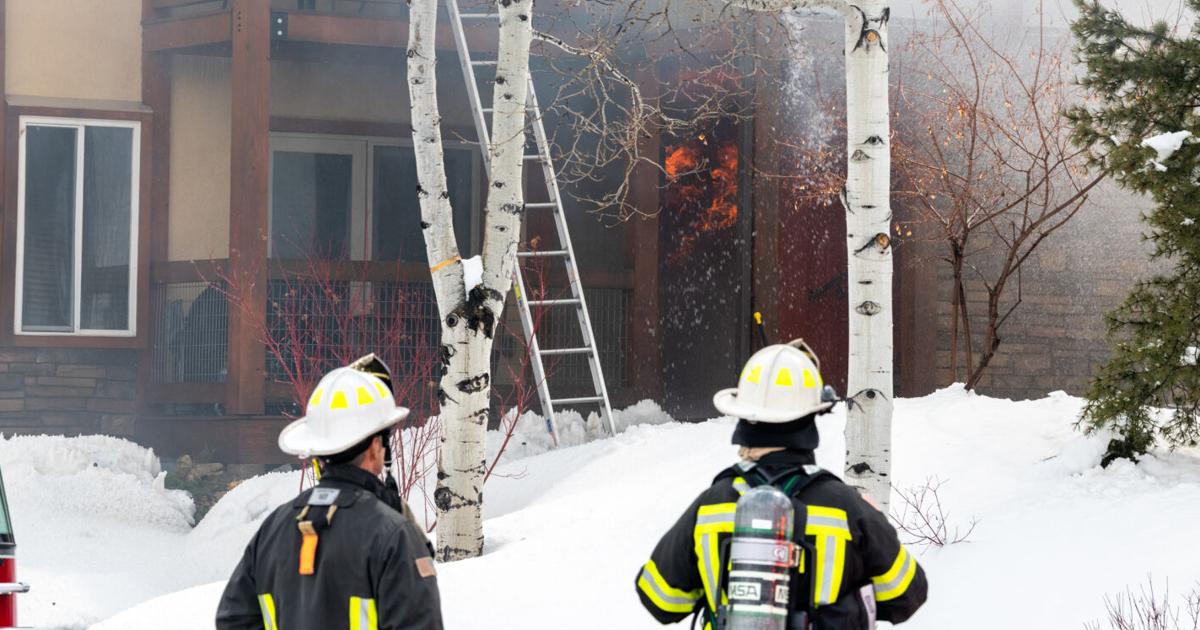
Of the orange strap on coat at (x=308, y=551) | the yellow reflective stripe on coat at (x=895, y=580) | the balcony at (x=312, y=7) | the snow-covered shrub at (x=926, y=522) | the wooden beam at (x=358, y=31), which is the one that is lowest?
the snow-covered shrub at (x=926, y=522)

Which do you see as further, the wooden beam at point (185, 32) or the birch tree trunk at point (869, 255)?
the wooden beam at point (185, 32)

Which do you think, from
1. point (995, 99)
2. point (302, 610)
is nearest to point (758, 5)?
point (302, 610)

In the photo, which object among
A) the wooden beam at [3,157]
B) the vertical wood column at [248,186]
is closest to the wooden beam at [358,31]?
the vertical wood column at [248,186]

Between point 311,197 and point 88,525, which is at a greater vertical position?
point 311,197

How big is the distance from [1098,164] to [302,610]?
562 centimetres

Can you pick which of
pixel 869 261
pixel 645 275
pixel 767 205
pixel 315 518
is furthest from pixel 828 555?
pixel 767 205

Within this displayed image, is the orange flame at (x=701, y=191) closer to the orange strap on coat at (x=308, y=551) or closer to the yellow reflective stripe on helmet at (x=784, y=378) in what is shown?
the yellow reflective stripe on helmet at (x=784, y=378)

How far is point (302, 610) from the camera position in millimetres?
2926

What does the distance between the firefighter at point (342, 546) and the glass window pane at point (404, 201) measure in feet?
34.3

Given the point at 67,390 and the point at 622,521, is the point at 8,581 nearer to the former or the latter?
the point at 622,521

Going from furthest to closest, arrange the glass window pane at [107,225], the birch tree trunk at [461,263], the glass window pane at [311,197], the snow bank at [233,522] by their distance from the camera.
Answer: the glass window pane at [311,197] → the glass window pane at [107,225] → the snow bank at [233,522] → the birch tree trunk at [461,263]

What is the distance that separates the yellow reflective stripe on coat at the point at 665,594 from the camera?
3068 mm

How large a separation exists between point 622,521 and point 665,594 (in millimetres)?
4453

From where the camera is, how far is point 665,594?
10.1ft
